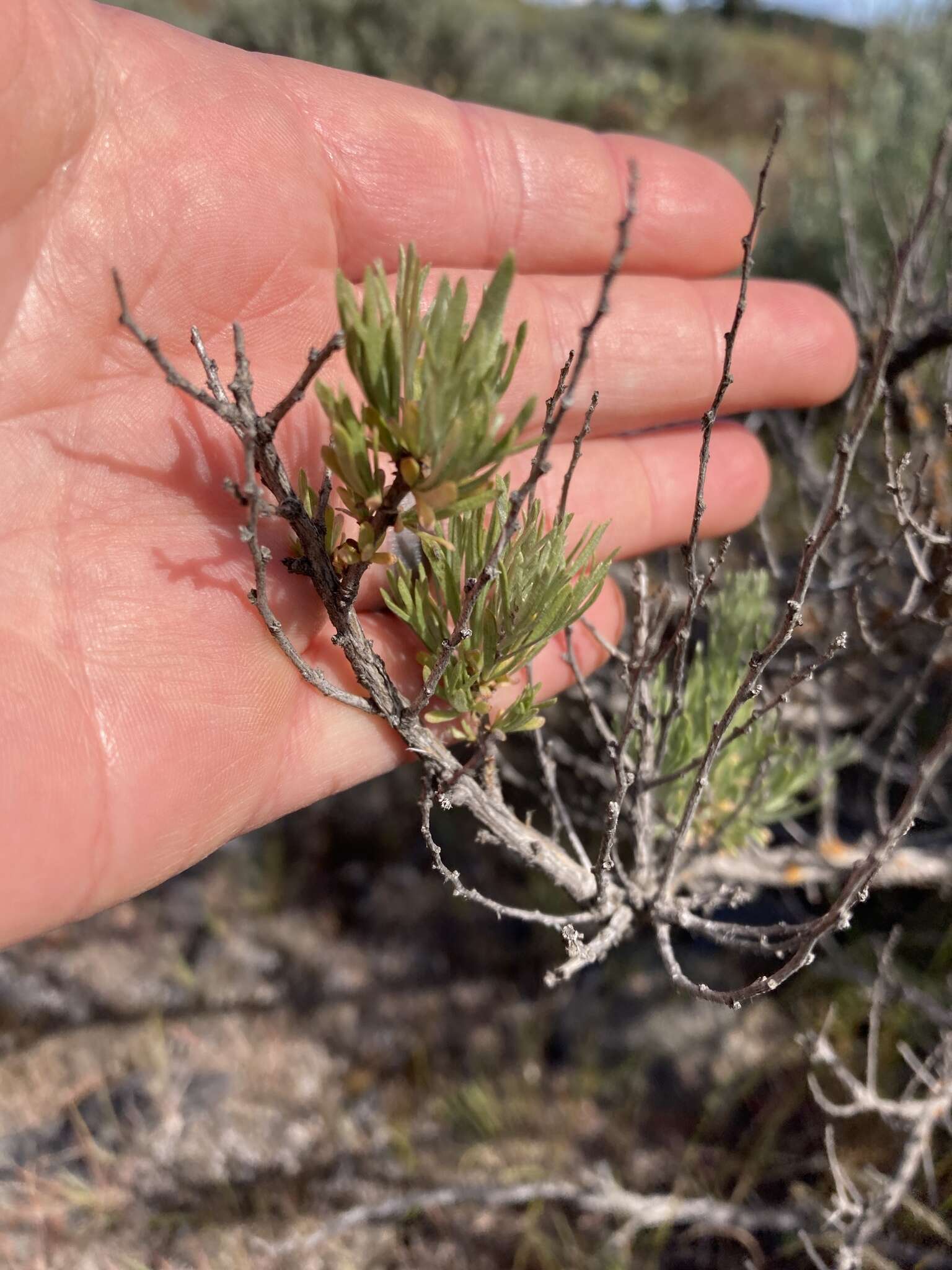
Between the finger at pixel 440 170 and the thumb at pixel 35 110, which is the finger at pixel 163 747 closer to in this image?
the thumb at pixel 35 110

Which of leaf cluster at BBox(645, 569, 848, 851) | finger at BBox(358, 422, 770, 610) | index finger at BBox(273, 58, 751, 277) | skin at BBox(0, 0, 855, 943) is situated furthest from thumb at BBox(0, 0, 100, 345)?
leaf cluster at BBox(645, 569, 848, 851)

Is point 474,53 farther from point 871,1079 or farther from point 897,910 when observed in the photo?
point 871,1079


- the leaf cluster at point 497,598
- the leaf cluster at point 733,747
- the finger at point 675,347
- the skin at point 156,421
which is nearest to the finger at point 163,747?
the skin at point 156,421

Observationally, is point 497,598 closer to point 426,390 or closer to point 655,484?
point 426,390

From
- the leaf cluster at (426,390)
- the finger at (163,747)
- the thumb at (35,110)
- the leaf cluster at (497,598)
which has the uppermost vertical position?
the thumb at (35,110)

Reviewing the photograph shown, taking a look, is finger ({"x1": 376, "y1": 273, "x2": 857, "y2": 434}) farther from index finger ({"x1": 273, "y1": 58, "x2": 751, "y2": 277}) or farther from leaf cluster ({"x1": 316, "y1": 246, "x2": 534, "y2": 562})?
leaf cluster ({"x1": 316, "y1": 246, "x2": 534, "y2": 562})

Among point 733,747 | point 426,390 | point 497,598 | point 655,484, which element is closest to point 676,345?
point 655,484
